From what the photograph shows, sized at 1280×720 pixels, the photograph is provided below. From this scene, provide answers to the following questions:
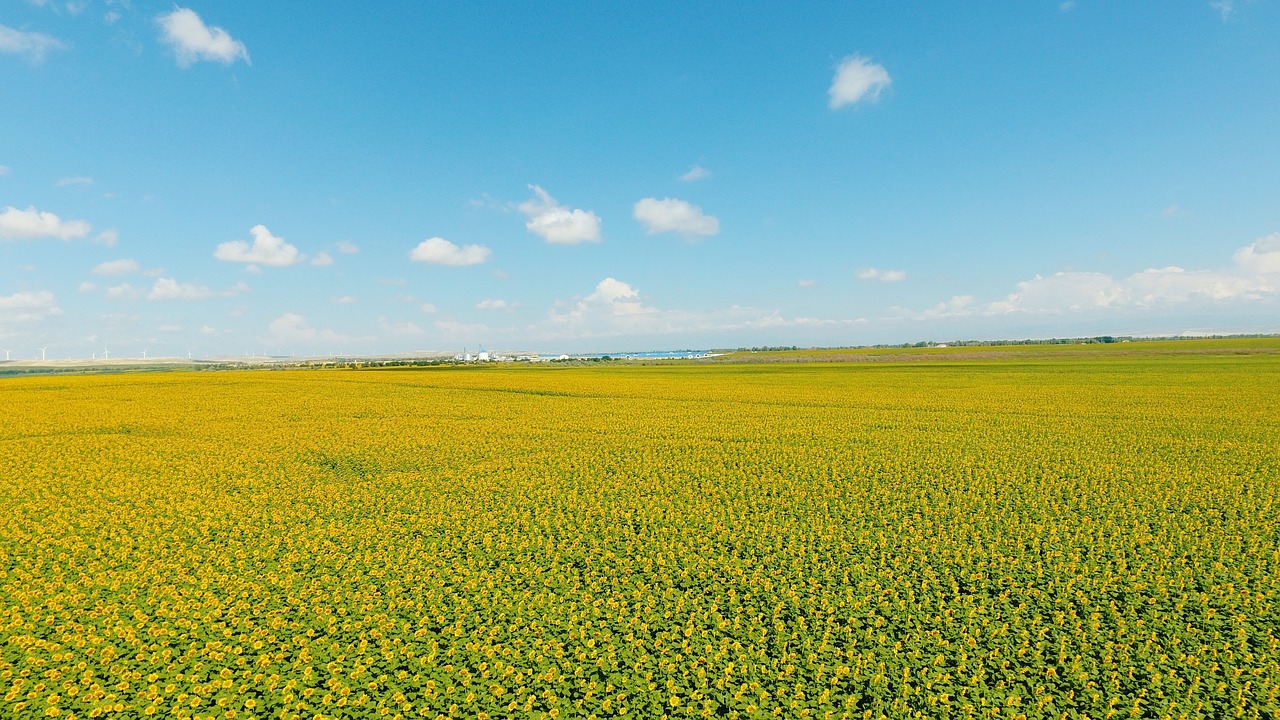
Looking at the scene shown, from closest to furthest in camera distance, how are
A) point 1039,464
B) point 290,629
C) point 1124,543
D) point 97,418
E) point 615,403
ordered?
1. point 290,629
2. point 1124,543
3. point 1039,464
4. point 97,418
5. point 615,403

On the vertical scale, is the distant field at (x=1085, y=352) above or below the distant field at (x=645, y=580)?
above

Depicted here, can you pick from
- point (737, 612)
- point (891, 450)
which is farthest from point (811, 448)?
point (737, 612)

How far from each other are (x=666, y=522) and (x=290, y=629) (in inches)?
258

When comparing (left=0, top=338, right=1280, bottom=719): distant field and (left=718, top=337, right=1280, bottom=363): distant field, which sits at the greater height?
(left=718, top=337, right=1280, bottom=363): distant field

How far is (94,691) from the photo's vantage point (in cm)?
586

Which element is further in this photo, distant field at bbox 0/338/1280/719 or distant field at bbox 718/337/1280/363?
distant field at bbox 718/337/1280/363

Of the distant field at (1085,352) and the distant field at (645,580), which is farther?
the distant field at (1085,352)

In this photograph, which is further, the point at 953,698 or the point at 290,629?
the point at 290,629

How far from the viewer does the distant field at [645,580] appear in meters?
5.99

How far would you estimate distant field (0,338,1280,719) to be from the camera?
19.6 ft

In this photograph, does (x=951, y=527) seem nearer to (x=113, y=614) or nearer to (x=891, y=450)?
(x=891, y=450)

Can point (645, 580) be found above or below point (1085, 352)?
below

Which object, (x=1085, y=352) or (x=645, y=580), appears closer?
(x=645, y=580)

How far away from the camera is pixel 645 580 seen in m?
8.60
